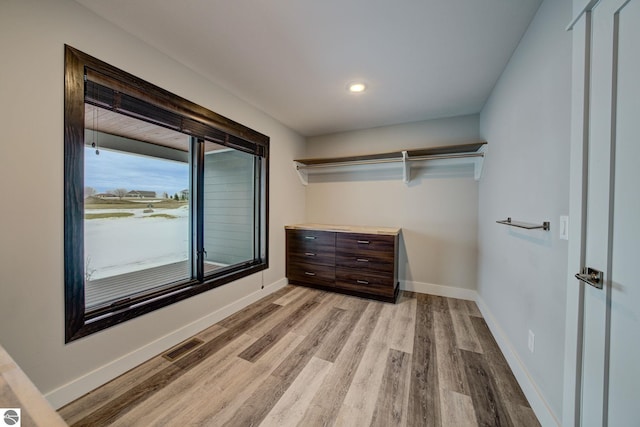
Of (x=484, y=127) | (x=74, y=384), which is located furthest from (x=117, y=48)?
(x=484, y=127)

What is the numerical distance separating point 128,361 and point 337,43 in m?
2.81

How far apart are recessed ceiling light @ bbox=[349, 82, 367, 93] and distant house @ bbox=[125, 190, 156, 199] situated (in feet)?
7.22

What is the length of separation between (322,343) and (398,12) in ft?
8.34

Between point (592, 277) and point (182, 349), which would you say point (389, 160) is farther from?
point (182, 349)

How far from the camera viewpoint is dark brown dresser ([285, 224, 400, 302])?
291 cm

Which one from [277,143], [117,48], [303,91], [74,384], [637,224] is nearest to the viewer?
[637,224]

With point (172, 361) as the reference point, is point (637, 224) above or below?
above

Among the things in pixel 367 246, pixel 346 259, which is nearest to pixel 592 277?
pixel 367 246

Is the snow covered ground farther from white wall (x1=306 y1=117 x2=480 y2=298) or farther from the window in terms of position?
white wall (x1=306 y1=117 x2=480 y2=298)

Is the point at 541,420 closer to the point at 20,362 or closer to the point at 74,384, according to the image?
the point at 74,384

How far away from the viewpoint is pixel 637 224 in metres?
0.79

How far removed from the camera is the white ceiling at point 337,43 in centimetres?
146

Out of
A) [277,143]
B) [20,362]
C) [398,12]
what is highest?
[398,12]

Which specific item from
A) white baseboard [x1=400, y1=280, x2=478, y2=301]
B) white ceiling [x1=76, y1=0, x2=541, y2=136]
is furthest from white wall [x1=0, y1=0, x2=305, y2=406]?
white baseboard [x1=400, y1=280, x2=478, y2=301]
